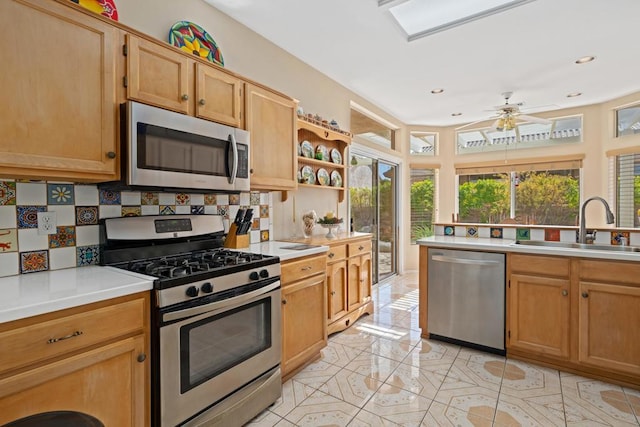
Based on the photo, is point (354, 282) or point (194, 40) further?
point (354, 282)

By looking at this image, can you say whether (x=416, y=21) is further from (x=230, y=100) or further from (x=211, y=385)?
(x=211, y=385)

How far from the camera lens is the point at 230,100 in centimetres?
219

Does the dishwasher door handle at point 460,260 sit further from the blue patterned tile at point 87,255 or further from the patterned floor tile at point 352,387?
the blue patterned tile at point 87,255

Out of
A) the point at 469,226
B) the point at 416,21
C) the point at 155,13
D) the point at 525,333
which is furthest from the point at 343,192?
the point at 155,13

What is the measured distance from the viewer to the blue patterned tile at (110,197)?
72.1 inches

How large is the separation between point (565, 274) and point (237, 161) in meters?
2.46

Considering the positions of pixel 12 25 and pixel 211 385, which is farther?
pixel 211 385

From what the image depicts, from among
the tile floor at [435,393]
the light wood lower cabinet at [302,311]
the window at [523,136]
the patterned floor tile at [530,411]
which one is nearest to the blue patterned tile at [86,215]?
the light wood lower cabinet at [302,311]

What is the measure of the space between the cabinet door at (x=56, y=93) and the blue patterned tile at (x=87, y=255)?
442 mm

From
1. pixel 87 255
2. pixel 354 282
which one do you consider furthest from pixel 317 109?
pixel 87 255

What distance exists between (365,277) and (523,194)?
152 inches

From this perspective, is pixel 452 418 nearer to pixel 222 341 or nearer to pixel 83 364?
pixel 222 341

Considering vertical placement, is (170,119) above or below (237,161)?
above

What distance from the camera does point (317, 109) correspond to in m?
3.67
